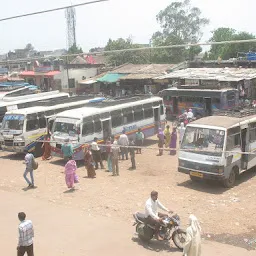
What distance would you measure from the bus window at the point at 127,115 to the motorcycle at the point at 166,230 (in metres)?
10.8

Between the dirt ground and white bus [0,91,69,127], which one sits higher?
white bus [0,91,69,127]

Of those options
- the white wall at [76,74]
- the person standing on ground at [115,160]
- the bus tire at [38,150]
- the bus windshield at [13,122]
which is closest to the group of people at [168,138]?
the person standing on ground at [115,160]

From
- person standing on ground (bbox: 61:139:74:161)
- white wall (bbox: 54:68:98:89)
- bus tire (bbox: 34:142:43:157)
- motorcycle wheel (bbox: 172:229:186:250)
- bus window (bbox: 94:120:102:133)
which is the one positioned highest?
white wall (bbox: 54:68:98:89)

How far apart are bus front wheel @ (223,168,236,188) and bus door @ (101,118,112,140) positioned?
21.7 feet

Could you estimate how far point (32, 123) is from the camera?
19266 mm

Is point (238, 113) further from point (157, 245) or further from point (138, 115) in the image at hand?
point (157, 245)

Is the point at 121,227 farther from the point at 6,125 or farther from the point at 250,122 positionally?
the point at 6,125

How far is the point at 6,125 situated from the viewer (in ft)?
63.8

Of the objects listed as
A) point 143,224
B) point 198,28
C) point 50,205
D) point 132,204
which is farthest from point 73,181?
point 198,28

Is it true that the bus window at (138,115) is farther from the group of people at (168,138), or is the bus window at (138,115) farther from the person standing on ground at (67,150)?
the person standing on ground at (67,150)

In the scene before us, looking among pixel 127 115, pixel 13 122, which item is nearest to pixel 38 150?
pixel 13 122

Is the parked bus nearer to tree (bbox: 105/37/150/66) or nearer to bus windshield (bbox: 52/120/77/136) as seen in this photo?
bus windshield (bbox: 52/120/77/136)

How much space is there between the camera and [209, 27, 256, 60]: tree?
44812 mm

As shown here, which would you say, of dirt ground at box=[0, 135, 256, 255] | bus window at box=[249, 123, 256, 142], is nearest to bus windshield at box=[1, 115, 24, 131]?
dirt ground at box=[0, 135, 256, 255]
